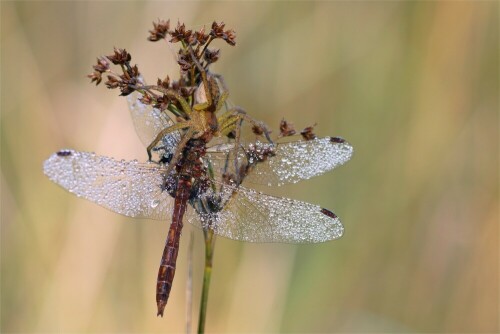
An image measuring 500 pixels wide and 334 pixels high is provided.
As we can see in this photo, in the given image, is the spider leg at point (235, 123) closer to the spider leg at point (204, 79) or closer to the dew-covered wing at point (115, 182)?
the spider leg at point (204, 79)

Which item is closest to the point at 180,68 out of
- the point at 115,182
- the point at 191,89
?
the point at 191,89

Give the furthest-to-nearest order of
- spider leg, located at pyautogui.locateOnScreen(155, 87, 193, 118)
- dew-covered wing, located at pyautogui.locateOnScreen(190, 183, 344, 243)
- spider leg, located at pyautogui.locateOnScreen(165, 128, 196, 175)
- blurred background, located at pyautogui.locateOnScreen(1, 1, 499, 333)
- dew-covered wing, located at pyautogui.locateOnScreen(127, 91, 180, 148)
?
blurred background, located at pyautogui.locateOnScreen(1, 1, 499, 333) < dew-covered wing, located at pyautogui.locateOnScreen(127, 91, 180, 148) < dew-covered wing, located at pyautogui.locateOnScreen(190, 183, 344, 243) < spider leg, located at pyautogui.locateOnScreen(165, 128, 196, 175) < spider leg, located at pyautogui.locateOnScreen(155, 87, 193, 118)

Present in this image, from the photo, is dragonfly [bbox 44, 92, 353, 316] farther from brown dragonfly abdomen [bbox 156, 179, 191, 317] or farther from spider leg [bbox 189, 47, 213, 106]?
spider leg [bbox 189, 47, 213, 106]

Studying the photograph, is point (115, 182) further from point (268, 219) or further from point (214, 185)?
point (268, 219)

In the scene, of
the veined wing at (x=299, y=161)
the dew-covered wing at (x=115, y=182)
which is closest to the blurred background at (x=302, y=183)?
the dew-covered wing at (x=115, y=182)

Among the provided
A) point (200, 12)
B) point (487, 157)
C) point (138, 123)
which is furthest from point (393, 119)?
point (138, 123)

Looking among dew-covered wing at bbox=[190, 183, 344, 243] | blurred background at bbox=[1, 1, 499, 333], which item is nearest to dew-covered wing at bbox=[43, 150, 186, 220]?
dew-covered wing at bbox=[190, 183, 344, 243]

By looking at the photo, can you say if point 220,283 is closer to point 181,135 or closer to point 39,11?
point 181,135
